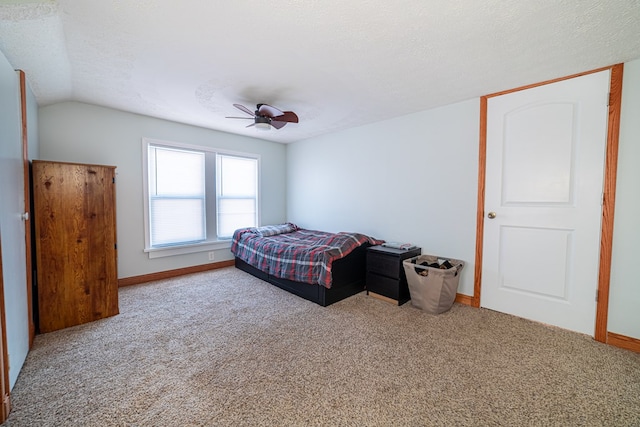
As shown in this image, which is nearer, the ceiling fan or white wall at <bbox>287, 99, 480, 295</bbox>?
the ceiling fan

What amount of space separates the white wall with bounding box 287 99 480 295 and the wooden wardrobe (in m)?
2.98

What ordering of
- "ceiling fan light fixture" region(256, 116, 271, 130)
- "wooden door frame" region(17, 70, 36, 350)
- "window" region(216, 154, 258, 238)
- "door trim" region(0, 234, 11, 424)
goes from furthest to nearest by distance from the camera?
"window" region(216, 154, 258, 238), "ceiling fan light fixture" region(256, 116, 271, 130), "wooden door frame" region(17, 70, 36, 350), "door trim" region(0, 234, 11, 424)

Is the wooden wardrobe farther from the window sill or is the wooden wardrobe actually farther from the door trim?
the window sill

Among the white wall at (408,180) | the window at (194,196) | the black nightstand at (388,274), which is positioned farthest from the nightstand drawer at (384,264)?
the window at (194,196)

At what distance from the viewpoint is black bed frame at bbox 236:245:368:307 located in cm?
289

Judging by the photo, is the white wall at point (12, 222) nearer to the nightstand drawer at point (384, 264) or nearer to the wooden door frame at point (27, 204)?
the wooden door frame at point (27, 204)

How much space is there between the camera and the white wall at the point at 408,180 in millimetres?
2883

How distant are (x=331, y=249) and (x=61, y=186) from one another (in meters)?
2.65

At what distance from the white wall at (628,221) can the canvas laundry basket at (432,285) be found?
1.15 m

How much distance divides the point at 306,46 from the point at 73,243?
8.85ft

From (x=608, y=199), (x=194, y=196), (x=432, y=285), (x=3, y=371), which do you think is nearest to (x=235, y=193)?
(x=194, y=196)

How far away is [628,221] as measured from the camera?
2.04 m

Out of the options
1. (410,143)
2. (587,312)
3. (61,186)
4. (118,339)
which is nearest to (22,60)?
(61,186)

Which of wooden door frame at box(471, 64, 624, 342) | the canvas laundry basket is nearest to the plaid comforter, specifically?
the canvas laundry basket
